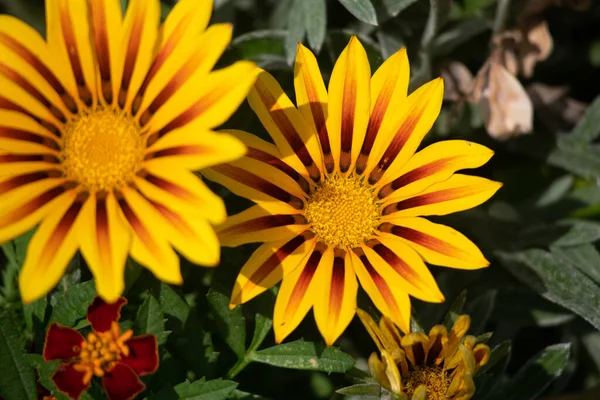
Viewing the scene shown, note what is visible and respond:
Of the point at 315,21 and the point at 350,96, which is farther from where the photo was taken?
the point at 315,21

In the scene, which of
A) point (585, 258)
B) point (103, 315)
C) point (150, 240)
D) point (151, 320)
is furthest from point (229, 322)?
point (585, 258)

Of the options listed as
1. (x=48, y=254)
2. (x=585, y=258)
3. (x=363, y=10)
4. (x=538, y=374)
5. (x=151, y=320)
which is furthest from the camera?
(x=585, y=258)

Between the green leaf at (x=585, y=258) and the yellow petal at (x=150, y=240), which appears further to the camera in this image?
the green leaf at (x=585, y=258)

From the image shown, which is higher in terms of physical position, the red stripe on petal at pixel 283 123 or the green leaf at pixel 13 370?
the red stripe on petal at pixel 283 123

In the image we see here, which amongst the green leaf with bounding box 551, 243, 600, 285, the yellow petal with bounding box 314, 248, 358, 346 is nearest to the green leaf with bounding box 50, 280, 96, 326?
the yellow petal with bounding box 314, 248, 358, 346

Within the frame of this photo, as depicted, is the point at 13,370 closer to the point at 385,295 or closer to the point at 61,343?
the point at 61,343

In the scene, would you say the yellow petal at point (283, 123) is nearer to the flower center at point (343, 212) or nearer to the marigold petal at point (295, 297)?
the flower center at point (343, 212)

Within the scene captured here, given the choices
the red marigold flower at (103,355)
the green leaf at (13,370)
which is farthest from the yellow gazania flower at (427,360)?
the green leaf at (13,370)

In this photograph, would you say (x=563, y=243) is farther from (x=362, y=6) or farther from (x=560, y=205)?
(x=362, y=6)
